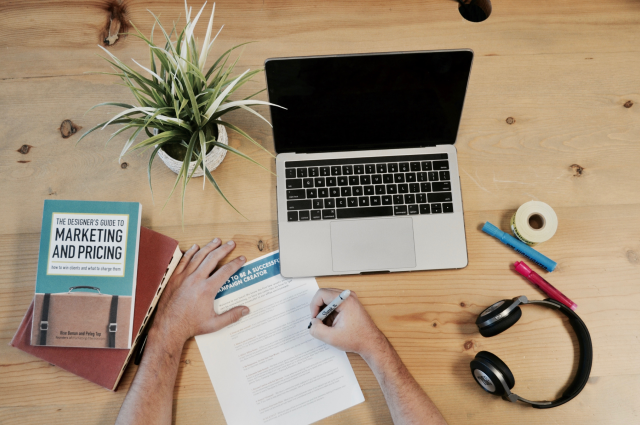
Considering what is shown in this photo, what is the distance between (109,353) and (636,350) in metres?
1.08

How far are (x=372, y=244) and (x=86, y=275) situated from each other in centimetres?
59

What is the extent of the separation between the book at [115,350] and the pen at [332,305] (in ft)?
1.11

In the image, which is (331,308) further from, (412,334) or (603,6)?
(603,6)

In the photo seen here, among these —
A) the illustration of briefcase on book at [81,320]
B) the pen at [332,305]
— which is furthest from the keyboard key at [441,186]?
the illustration of briefcase on book at [81,320]

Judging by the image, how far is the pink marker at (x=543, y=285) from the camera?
2.96 ft

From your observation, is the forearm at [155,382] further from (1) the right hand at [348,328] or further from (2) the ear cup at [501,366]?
(2) the ear cup at [501,366]

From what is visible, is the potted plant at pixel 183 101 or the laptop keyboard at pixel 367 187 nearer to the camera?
the potted plant at pixel 183 101

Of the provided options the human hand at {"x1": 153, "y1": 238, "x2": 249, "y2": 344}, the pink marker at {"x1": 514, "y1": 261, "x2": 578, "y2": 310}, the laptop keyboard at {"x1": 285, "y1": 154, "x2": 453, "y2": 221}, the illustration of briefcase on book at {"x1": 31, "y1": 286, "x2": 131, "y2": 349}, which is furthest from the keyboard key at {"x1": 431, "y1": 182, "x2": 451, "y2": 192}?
the illustration of briefcase on book at {"x1": 31, "y1": 286, "x2": 131, "y2": 349}

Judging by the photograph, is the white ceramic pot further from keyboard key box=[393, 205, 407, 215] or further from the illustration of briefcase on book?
keyboard key box=[393, 205, 407, 215]

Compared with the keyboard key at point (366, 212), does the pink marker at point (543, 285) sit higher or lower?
lower

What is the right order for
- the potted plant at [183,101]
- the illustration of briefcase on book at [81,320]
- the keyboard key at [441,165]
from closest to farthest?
1. the potted plant at [183,101]
2. the illustration of briefcase on book at [81,320]
3. the keyboard key at [441,165]

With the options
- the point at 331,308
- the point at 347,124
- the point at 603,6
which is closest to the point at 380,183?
the point at 347,124

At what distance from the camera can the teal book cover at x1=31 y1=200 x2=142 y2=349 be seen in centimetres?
85

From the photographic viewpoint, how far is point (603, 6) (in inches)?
42.1
